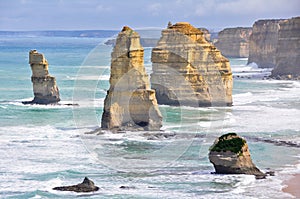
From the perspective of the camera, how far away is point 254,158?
125 ft

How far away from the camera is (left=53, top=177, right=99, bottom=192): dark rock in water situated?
30.4 metres

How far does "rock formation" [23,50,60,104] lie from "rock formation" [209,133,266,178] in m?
27.6

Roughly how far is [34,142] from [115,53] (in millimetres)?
8369

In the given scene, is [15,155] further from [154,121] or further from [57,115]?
[57,115]

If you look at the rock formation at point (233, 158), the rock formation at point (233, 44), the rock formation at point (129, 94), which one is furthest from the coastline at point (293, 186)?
the rock formation at point (233, 44)

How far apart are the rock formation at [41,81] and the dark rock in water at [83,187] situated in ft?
92.9

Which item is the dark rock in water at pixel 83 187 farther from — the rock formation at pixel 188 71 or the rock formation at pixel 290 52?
the rock formation at pixel 290 52

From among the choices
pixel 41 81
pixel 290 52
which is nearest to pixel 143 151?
pixel 41 81

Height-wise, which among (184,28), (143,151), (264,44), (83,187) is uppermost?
(184,28)

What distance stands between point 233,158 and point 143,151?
303 inches

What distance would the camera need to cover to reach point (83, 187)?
30.5 m

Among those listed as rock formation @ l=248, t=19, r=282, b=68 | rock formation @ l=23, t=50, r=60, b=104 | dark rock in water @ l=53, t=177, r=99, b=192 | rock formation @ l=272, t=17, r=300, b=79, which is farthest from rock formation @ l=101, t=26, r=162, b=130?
rock formation @ l=248, t=19, r=282, b=68

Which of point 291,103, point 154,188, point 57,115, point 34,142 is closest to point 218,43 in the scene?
point 291,103

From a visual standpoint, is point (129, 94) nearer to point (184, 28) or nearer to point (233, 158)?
point (233, 158)
